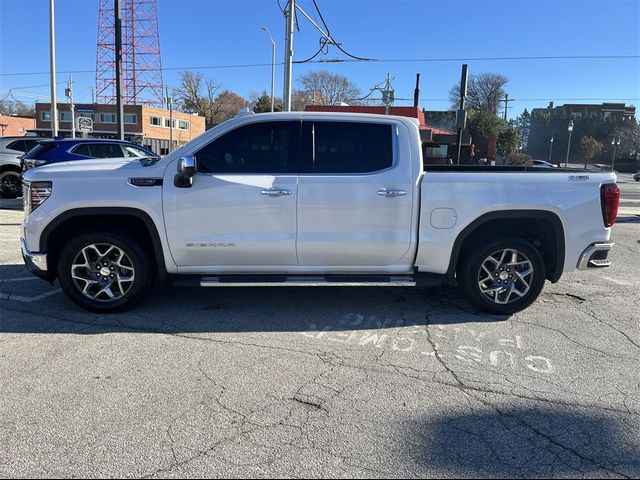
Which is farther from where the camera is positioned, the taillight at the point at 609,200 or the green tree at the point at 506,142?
the green tree at the point at 506,142

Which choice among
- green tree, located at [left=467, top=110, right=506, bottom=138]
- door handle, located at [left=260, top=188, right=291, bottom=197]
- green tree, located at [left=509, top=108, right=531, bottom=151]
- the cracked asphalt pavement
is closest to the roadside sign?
the cracked asphalt pavement

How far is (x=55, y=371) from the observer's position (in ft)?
12.1

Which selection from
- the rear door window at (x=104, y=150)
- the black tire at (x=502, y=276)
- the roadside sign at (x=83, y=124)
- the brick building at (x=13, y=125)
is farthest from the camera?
the brick building at (x=13, y=125)

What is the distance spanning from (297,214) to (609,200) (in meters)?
2.98

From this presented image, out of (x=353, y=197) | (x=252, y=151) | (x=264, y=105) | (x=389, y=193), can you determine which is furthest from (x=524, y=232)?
(x=264, y=105)

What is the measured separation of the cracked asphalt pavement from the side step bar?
1.20ft

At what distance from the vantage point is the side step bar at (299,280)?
476 cm

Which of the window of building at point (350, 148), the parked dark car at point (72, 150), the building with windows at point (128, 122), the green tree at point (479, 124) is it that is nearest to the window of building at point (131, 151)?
the parked dark car at point (72, 150)

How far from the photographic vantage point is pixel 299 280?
4836mm

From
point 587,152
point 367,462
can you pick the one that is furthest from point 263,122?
point 587,152

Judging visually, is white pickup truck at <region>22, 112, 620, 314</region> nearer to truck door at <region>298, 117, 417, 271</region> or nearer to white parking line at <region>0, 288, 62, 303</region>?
truck door at <region>298, 117, 417, 271</region>

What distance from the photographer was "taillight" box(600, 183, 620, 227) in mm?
4852

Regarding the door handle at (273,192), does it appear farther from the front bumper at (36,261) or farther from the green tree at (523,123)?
the green tree at (523,123)

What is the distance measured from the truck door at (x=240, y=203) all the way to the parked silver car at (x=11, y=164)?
34.9ft
